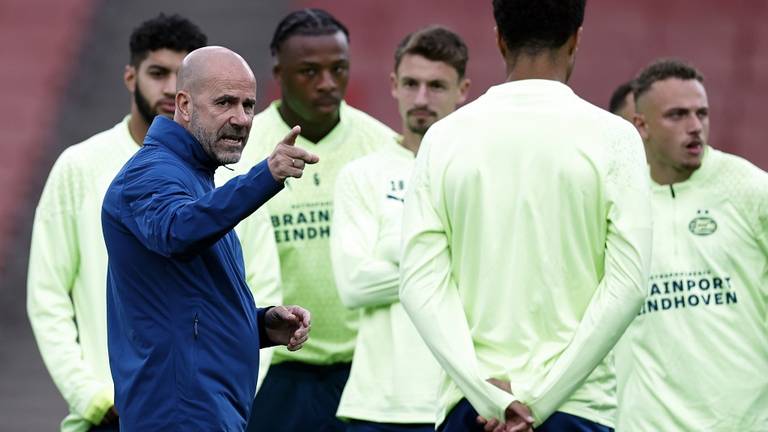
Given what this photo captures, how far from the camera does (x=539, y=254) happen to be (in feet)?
12.9

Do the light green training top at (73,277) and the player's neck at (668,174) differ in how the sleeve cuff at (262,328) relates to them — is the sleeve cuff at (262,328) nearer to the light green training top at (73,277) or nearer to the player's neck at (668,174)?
the light green training top at (73,277)

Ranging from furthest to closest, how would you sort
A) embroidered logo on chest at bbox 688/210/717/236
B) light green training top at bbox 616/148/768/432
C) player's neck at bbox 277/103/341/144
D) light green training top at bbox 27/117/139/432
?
player's neck at bbox 277/103/341/144 < embroidered logo on chest at bbox 688/210/717/236 < light green training top at bbox 616/148/768/432 < light green training top at bbox 27/117/139/432

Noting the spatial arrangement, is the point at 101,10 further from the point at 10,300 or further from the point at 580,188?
the point at 580,188

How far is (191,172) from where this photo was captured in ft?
12.6

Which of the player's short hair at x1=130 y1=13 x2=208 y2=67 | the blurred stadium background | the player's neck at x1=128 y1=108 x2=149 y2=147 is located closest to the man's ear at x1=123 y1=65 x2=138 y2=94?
the player's short hair at x1=130 y1=13 x2=208 y2=67

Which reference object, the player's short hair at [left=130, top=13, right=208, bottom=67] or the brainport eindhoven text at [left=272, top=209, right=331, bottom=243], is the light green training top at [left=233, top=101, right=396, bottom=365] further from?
the player's short hair at [left=130, top=13, right=208, bottom=67]

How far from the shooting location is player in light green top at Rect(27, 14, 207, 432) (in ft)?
17.3

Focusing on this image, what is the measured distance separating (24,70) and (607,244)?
12.1 m

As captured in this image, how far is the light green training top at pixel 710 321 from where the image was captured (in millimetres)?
5449

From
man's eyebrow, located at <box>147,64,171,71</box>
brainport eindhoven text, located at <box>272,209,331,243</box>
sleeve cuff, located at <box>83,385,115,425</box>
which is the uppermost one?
man's eyebrow, located at <box>147,64,171,71</box>

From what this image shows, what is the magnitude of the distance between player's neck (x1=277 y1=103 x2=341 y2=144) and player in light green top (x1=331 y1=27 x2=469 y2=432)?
1.27ft

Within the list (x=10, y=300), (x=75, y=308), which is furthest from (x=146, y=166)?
(x=10, y=300)

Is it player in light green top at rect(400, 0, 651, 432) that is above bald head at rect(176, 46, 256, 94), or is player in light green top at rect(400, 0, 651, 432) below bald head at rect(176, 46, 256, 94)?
below

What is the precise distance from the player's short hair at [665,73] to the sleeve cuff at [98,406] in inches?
95.3
